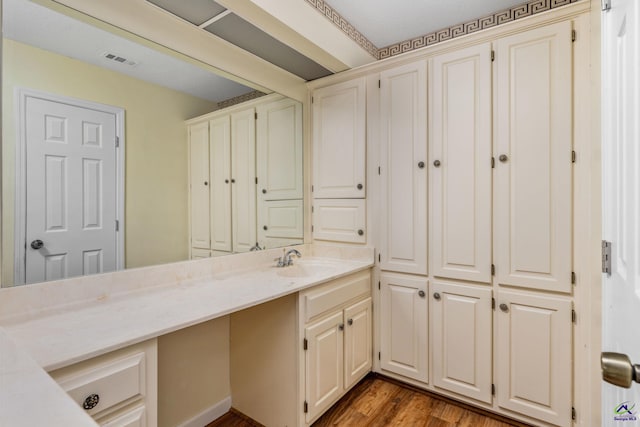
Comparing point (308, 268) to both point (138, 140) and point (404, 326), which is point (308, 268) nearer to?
point (404, 326)

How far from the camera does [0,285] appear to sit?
3.70 ft

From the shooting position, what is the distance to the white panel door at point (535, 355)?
1.61 meters

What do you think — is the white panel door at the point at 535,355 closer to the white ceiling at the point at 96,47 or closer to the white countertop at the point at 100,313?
the white countertop at the point at 100,313

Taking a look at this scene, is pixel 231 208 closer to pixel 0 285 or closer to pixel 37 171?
pixel 37 171

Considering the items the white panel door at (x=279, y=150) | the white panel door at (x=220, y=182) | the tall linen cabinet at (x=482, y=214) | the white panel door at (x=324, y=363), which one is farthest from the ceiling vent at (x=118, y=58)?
the white panel door at (x=324, y=363)

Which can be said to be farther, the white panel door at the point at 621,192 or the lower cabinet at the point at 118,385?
the lower cabinet at the point at 118,385

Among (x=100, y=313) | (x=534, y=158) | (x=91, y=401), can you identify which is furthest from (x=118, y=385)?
(x=534, y=158)

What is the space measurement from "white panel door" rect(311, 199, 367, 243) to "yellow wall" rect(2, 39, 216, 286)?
106cm

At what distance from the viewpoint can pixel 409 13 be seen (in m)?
2.02

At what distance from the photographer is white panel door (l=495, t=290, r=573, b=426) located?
1.61 metres

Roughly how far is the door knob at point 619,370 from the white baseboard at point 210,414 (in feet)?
6.17

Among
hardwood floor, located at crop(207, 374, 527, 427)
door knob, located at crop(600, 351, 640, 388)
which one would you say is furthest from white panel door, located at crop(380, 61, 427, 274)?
door knob, located at crop(600, 351, 640, 388)

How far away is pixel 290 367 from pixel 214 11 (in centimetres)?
188

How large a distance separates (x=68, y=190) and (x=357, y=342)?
69.5 inches
